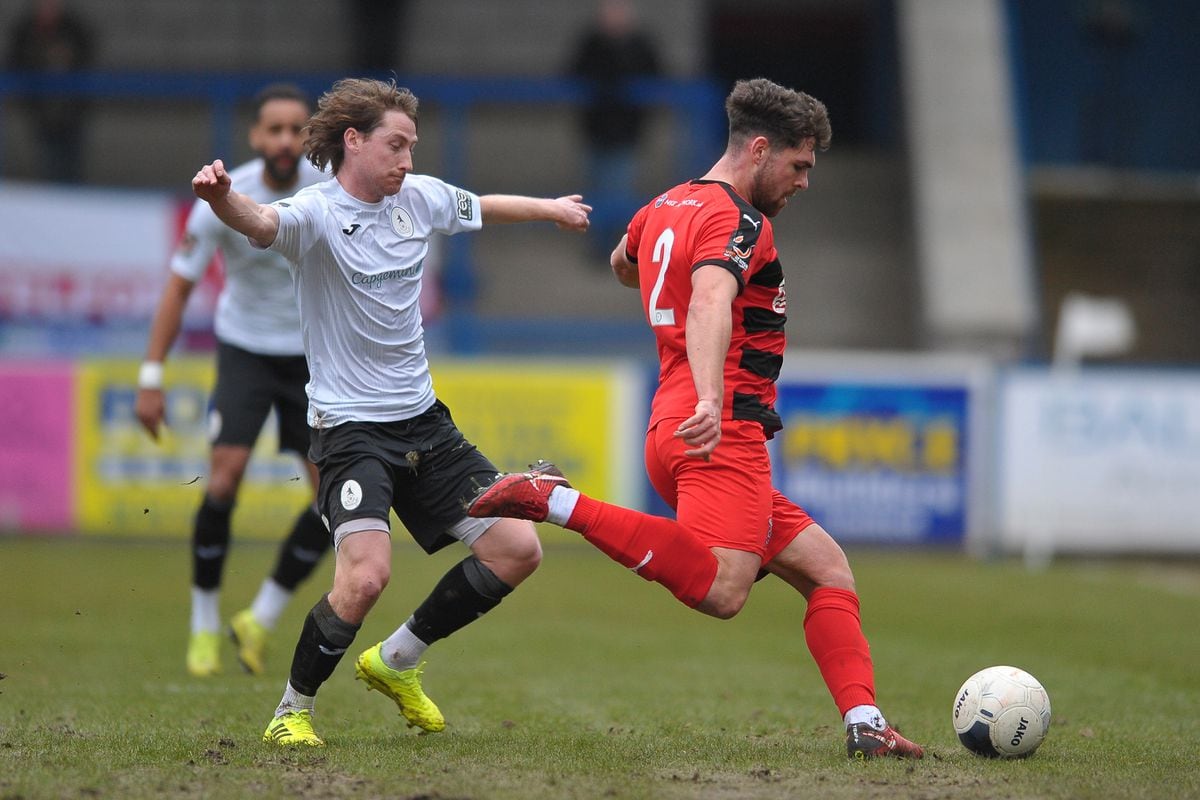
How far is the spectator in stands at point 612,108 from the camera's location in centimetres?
1856

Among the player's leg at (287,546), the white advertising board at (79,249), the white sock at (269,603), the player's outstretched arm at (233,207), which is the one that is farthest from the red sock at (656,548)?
the white advertising board at (79,249)

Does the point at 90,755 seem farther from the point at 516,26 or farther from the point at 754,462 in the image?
the point at 516,26

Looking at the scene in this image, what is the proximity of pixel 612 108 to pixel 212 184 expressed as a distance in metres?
13.9

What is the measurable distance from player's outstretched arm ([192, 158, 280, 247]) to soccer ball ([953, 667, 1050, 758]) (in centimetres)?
286

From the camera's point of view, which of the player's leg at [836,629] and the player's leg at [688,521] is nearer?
the player's leg at [688,521]

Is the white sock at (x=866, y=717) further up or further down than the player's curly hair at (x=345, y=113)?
further down

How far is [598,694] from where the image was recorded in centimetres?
724

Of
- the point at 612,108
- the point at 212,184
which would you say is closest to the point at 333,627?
the point at 212,184

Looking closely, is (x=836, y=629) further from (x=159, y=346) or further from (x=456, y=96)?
(x=456, y=96)

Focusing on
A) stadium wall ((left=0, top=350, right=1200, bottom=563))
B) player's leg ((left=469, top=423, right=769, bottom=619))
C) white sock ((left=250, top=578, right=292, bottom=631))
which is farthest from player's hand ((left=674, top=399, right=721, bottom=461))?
stadium wall ((left=0, top=350, right=1200, bottom=563))

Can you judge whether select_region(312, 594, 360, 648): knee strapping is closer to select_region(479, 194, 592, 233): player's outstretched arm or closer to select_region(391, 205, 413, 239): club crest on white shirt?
select_region(391, 205, 413, 239): club crest on white shirt

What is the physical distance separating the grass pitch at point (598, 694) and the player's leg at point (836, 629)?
0.14 metres

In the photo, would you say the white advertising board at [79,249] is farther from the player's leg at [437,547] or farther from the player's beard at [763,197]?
the player's beard at [763,197]

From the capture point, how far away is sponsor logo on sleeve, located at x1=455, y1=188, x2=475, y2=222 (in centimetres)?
610
